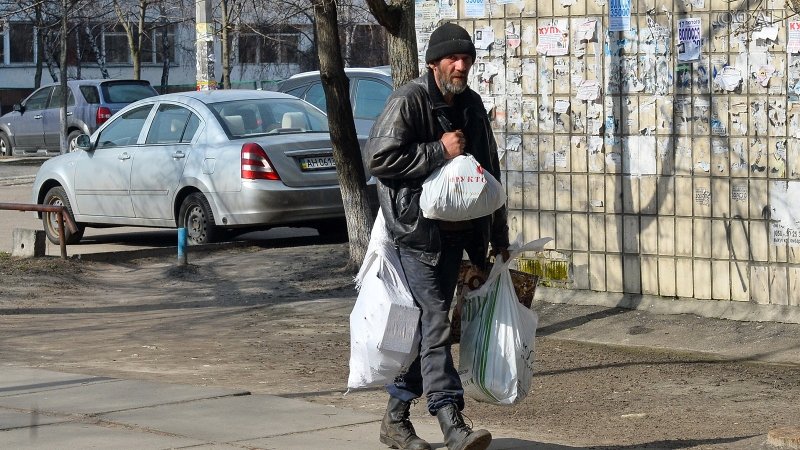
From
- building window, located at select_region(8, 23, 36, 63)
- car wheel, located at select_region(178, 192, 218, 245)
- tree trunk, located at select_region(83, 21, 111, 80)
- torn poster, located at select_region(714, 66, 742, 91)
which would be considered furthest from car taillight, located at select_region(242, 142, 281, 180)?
building window, located at select_region(8, 23, 36, 63)

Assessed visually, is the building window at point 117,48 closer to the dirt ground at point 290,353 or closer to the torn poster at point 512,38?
the dirt ground at point 290,353

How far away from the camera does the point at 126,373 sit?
7.87m

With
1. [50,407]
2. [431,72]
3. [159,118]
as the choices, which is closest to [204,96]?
[159,118]

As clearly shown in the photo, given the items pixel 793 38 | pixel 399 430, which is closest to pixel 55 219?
pixel 793 38

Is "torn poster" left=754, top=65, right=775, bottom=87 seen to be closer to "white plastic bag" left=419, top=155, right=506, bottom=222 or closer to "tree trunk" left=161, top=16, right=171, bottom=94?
"white plastic bag" left=419, top=155, right=506, bottom=222

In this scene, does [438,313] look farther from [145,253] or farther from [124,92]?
[124,92]

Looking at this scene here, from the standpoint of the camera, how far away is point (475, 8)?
969cm

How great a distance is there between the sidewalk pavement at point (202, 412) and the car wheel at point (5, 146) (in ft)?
81.4

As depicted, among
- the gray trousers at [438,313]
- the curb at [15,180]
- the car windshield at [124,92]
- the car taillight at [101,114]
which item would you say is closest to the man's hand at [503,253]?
the gray trousers at [438,313]

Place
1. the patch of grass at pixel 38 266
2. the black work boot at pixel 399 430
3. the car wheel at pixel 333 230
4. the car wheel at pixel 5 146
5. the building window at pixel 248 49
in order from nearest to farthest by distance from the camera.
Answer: the black work boot at pixel 399 430
the patch of grass at pixel 38 266
the car wheel at pixel 333 230
the car wheel at pixel 5 146
the building window at pixel 248 49

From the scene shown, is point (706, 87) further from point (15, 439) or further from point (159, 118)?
point (159, 118)

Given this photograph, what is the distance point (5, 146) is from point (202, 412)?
1054 inches

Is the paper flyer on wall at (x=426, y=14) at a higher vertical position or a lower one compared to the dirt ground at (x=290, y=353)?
higher

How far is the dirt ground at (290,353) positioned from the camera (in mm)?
6480
